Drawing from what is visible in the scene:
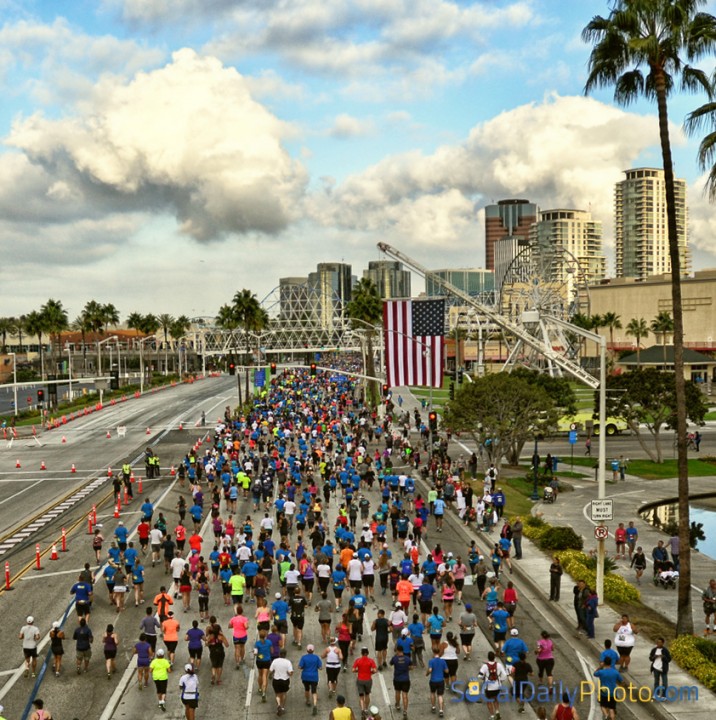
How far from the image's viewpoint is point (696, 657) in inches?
704

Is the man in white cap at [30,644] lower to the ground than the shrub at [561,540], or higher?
higher

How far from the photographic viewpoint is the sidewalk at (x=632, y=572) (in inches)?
667

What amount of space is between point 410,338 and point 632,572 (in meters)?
22.8

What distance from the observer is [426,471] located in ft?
145

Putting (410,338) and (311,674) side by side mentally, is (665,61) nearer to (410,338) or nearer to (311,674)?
(311,674)

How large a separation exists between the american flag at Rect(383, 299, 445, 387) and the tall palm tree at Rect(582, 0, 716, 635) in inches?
1030

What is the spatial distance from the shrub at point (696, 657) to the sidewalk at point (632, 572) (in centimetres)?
16

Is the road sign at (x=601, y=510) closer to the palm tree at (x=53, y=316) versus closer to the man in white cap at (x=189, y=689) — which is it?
the man in white cap at (x=189, y=689)

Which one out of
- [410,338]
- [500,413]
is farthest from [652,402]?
[410,338]

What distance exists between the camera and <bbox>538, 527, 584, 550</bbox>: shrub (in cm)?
2853

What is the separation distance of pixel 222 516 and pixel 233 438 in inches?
686

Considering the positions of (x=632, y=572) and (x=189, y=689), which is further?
(x=632, y=572)

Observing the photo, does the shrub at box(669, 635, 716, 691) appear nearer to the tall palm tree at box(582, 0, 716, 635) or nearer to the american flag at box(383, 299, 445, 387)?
the tall palm tree at box(582, 0, 716, 635)

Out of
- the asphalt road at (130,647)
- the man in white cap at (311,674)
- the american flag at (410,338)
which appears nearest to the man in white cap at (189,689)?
the asphalt road at (130,647)
